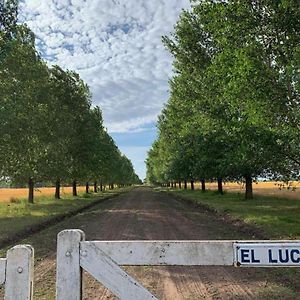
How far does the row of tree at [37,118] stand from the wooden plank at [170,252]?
16.9 metres

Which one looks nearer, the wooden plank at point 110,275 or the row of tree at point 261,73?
the wooden plank at point 110,275

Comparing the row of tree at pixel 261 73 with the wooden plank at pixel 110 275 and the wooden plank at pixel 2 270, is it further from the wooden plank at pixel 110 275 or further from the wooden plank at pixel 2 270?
the wooden plank at pixel 2 270

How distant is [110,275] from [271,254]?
1338mm

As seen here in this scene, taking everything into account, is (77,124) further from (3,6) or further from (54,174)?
(3,6)

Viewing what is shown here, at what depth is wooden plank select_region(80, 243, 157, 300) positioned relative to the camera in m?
3.38

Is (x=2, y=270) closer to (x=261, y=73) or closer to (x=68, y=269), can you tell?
(x=68, y=269)

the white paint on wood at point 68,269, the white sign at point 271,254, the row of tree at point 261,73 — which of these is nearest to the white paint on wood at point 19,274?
the white paint on wood at point 68,269

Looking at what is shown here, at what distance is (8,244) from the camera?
43.4 feet

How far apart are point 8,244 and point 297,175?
1264 centimetres

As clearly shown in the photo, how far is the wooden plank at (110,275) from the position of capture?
3381mm

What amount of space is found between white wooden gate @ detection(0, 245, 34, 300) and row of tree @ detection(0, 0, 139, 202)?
16703 mm

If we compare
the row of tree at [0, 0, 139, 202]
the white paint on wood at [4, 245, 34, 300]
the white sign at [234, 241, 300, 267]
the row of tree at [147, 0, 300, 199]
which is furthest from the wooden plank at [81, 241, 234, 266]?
the row of tree at [0, 0, 139, 202]

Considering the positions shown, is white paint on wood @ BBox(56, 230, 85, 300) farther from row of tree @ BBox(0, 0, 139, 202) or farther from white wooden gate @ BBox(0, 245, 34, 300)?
row of tree @ BBox(0, 0, 139, 202)

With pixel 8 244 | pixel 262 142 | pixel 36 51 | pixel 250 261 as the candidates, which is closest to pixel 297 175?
pixel 262 142
